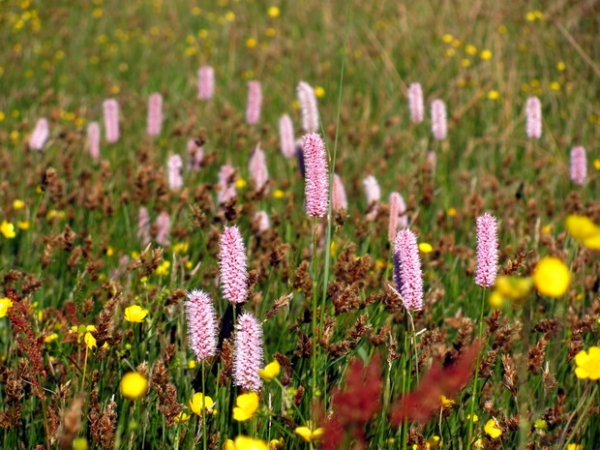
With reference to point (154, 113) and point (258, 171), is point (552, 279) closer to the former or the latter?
point (258, 171)

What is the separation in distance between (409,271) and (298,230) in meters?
1.35

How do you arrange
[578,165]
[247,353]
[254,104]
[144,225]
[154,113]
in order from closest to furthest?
[247,353], [144,225], [578,165], [254,104], [154,113]

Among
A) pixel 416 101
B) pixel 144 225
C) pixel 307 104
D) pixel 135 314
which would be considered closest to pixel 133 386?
pixel 135 314

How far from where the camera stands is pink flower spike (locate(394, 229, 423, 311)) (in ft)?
5.49

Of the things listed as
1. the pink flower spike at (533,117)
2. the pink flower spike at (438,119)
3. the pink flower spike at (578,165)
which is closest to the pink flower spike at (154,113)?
the pink flower spike at (438,119)

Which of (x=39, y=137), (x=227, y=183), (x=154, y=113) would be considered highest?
(x=154, y=113)

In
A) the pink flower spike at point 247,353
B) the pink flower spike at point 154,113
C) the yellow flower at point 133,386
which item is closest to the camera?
the yellow flower at point 133,386

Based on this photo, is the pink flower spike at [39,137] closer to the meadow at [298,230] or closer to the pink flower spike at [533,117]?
the meadow at [298,230]

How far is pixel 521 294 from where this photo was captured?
1.06 m

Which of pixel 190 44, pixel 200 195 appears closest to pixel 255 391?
pixel 200 195

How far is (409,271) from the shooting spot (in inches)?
65.9

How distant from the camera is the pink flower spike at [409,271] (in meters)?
1.67

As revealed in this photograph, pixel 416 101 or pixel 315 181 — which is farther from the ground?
pixel 416 101

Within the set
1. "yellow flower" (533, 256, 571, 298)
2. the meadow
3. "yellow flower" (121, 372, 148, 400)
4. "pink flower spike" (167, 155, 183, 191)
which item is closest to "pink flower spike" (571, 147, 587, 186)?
the meadow
